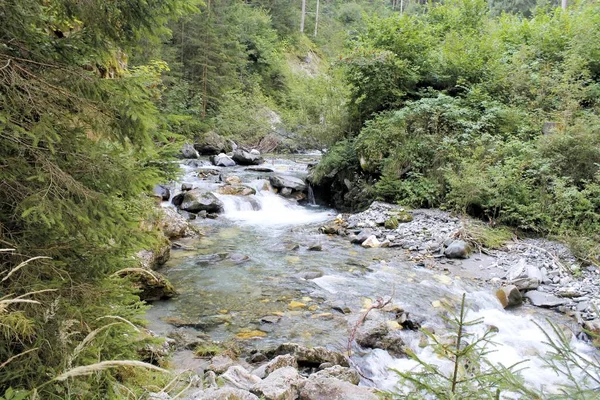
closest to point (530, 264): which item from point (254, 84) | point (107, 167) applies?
point (107, 167)

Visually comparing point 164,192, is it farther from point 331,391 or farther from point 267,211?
point 331,391

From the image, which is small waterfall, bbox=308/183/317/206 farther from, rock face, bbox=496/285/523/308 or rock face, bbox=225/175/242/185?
rock face, bbox=496/285/523/308

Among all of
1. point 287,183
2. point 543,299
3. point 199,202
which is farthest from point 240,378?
point 287,183

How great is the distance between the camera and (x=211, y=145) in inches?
927

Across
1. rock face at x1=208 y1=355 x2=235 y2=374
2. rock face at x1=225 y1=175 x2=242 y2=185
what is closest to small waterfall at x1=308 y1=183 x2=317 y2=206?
rock face at x1=225 y1=175 x2=242 y2=185

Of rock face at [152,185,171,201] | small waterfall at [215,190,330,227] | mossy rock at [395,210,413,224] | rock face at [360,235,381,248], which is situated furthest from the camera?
rock face at [152,185,171,201]

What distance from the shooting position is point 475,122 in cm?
1145

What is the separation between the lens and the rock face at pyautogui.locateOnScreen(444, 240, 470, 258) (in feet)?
28.0

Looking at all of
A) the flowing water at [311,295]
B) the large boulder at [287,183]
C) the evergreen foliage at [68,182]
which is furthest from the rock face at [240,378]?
the large boulder at [287,183]

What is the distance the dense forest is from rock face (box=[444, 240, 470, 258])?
156 cm

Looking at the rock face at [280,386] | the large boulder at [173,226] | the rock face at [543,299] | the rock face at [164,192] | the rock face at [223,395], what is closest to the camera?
the rock face at [223,395]

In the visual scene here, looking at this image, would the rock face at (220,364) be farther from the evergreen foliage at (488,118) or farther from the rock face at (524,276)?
the evergreen foliage at (488,118)

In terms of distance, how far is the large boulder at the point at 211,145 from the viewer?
2353 cm

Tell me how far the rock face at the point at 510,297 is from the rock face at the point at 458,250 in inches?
72.8
